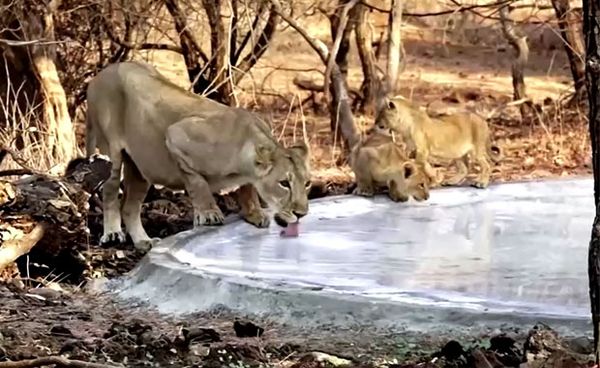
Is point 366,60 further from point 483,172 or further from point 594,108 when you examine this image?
point 594,108

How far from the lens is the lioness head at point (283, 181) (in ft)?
24.5

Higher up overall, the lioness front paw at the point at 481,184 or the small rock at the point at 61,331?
the small rock at the point at 61,331

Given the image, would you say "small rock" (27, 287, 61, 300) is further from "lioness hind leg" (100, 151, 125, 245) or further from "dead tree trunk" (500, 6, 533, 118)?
"dead tree trunk" (500, 6, 533, 118)

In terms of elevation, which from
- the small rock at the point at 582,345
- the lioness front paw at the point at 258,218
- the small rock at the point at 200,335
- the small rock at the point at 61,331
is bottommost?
the lioness front paw at the point at 258,218

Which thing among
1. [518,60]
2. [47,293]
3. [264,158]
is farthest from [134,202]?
[518,60]

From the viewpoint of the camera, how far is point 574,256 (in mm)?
6852

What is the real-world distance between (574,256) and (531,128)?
6955mm

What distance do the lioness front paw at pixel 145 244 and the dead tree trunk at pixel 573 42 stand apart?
612 centimetres

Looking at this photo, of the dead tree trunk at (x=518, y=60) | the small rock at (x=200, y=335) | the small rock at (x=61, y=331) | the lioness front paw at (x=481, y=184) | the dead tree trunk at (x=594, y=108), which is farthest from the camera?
the dead tree trunk at (x=518, y=60)

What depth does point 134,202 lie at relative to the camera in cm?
797

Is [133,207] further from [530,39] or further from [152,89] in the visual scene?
[530,39]

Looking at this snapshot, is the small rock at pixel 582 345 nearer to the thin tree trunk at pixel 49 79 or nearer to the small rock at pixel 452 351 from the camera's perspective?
the small rock at pixel 452 351

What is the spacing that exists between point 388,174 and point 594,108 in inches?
197

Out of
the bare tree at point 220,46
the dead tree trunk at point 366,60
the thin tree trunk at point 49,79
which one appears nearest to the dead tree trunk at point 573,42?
the dead tree trunk at point 366,60
